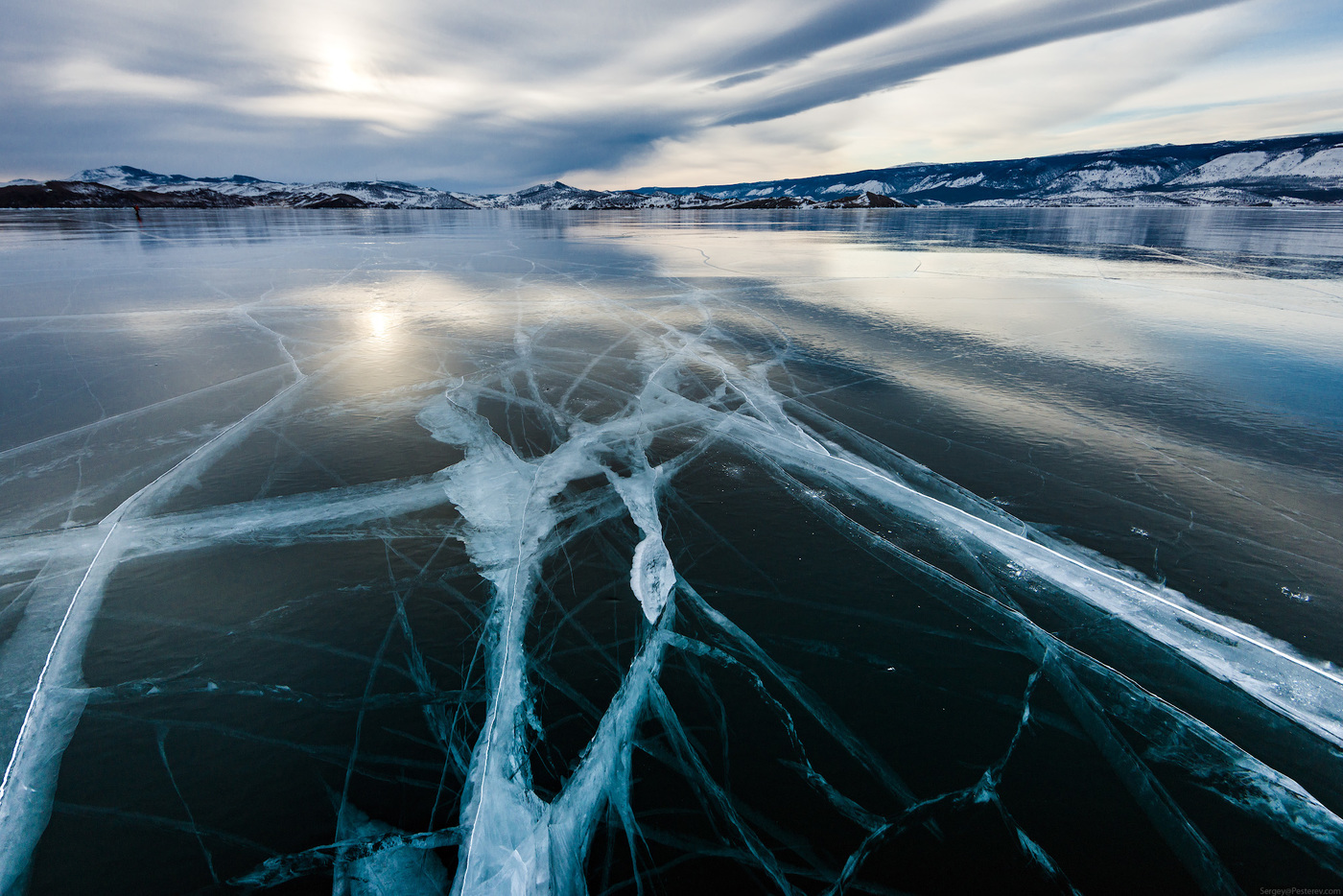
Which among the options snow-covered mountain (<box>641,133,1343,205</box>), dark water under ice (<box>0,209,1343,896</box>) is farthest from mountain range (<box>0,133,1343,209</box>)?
dark water under ice (<box>0,209,1343,896</box>)

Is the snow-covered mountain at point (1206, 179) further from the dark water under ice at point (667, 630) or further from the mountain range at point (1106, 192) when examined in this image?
the dark water under ice at point (667, 630)

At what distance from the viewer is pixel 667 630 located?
3.37m

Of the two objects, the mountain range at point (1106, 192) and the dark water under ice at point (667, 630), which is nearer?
the dark water under ice at point (667, 630)

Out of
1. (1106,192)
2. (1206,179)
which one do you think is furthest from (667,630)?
(1206,179)

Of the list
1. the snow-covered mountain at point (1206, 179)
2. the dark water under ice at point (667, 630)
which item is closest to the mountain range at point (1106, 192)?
the snow-covered mountain at point (1206, 179)

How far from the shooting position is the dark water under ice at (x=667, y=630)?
2.31 meters

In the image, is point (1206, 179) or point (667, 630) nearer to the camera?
point (667, 630)

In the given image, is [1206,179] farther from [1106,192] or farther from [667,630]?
[667,630]

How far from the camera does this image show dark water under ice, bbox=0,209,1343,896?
2.31 metres

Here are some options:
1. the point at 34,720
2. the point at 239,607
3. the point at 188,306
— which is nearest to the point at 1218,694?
the point at 239,607

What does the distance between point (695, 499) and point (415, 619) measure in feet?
7.58

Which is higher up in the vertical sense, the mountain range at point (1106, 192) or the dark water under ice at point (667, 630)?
the mountain range at point (1106, 192)

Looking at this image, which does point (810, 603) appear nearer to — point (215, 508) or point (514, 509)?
point (514, 509)

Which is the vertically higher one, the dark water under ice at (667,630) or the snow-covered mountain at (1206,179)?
the snow-covered mountain at (1206,179)
